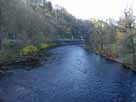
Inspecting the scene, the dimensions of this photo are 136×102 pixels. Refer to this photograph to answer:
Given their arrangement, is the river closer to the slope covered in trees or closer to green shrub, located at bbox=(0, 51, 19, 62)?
the slope covered in trees

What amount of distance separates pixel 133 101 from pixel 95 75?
533 inches

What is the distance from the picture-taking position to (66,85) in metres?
32.5

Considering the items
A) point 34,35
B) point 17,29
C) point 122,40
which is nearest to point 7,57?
point 17,29

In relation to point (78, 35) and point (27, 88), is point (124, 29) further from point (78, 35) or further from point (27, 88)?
point (78, 35)

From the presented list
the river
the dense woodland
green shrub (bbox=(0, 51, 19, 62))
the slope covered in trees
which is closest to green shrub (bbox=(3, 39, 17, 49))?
the dense woodland

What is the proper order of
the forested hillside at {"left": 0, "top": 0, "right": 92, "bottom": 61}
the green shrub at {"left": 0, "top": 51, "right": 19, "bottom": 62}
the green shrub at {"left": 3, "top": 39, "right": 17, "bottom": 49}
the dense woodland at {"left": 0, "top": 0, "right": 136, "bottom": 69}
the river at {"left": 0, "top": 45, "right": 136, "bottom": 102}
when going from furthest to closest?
the green shrub at {"left": 3, "top": 39, "right": 17, "bottom": 49}, the forested hillside at {"left": 0, "top": 0, "right": 92, "bottom": 61}, the dense woodland at {"left": 0, "top": 0, "right": 136, "bottom": 69}, the green shrub at {"left": 0, "top": 51, "right": 19, "bottom": 62}, the river at {"left": 0, "top": 45, "right": 136, "bottom": 102}

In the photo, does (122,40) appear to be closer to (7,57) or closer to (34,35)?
(7,57)

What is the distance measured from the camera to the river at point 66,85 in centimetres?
2708

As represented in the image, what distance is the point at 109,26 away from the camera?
265 ft

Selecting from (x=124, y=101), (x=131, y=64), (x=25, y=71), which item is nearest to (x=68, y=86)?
(x=124, y=101)

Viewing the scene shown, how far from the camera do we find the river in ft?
88.8

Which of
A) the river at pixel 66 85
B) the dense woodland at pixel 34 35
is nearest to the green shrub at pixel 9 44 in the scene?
the dense woodland at pixel 34 35

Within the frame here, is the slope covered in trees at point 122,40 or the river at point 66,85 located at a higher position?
the slope covered in trees at point 122,40

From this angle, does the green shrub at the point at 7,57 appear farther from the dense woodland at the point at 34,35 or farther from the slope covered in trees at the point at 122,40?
the slope covered in trees at the point at 122,40
